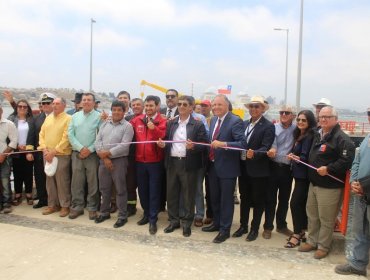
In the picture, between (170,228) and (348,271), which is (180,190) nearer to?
(170,228)

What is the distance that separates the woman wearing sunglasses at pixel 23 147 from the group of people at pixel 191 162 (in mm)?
26

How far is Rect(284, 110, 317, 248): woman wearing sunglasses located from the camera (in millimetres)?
4832

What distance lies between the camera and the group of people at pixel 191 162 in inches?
181

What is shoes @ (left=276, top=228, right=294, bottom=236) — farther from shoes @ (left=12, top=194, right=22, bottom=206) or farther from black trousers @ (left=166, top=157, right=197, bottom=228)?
shoes @ (left=12, top=194, right=22, bottom=206)

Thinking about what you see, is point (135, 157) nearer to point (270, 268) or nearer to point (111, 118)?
point (111, 118)

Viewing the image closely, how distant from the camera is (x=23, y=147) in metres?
6.42

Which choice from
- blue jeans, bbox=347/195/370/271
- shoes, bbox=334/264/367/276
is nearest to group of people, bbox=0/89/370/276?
blue jeans, bbox=347/195/370/271

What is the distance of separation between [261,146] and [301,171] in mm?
635

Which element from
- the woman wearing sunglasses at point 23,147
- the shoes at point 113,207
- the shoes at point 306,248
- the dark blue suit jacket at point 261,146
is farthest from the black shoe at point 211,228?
the woman wearing sunglasses at point 23,147

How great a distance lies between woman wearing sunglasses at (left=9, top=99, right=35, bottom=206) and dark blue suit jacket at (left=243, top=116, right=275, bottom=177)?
3.91 metres

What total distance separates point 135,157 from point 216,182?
1448 millimetres

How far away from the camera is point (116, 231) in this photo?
539cm

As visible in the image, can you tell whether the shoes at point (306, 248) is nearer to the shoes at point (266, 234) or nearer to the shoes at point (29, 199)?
the shoes at point (266, 234)

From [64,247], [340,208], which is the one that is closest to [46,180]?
[64,247]
